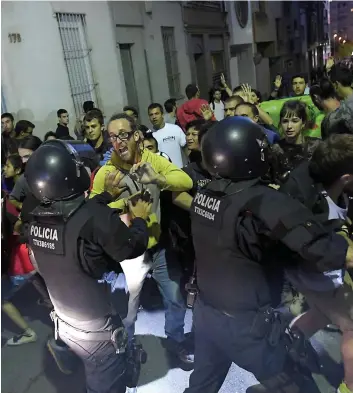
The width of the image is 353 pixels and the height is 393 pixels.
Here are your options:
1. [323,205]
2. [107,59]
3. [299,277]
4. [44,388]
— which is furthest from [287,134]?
[107,59]

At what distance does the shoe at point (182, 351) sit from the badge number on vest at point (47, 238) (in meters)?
1.36

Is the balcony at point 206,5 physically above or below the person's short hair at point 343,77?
above

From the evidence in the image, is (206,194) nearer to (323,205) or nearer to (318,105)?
(323,205)

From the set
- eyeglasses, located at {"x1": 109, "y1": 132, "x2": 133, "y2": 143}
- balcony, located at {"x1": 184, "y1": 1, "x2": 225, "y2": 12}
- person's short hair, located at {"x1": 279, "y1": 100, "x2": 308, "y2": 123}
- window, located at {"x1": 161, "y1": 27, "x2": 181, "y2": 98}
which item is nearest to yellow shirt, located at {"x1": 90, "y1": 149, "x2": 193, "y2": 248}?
eyeglasses, located at {"x1": 109, "y1": 132, "x2": 133, "y2": 143}

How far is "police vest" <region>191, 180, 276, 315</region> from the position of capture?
5.12 feet

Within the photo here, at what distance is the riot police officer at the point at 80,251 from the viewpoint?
5.36ft

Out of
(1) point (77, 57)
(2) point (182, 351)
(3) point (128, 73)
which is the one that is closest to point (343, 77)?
(2) point (182, 351)

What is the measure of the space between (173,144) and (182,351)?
86.0 inches

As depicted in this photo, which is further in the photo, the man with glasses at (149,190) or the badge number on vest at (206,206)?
the man with glasses at (149,190)

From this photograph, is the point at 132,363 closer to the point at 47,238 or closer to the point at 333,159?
the point at 47,238

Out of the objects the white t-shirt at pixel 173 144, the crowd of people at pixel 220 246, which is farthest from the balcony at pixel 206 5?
the crowd of people at pixel 220 246

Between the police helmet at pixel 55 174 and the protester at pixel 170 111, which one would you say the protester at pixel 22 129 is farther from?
the police helmet at pixel 55 174

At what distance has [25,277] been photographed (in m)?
3.02

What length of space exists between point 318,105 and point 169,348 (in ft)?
8.05
